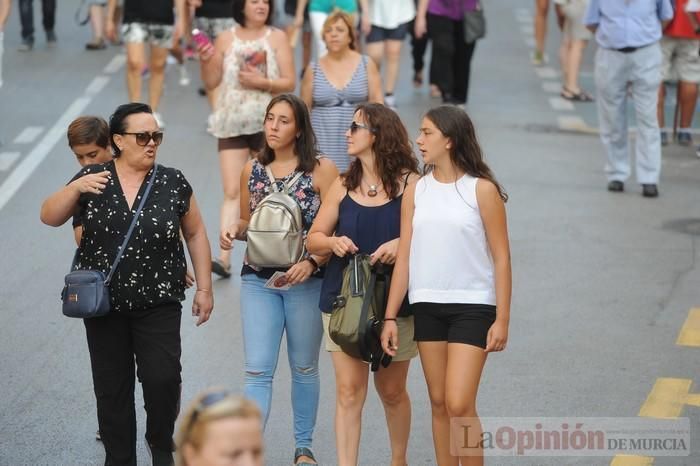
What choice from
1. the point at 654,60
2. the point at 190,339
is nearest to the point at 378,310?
the point at 190,339

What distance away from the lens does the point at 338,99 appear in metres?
9.41

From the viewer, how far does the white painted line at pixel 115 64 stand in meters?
19.0

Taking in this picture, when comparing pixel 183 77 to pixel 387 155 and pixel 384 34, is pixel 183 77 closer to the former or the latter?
pixel 384 34

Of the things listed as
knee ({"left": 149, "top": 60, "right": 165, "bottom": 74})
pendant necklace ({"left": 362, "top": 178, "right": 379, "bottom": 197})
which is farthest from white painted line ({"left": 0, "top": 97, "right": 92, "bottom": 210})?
pendant necklace ({"left": 362, "top": 178, "right": 379, "bottom": 197})

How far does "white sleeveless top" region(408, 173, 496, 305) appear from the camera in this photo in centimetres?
616

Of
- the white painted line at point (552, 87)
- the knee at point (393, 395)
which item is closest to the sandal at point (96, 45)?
the white painted line at point (552, 87)

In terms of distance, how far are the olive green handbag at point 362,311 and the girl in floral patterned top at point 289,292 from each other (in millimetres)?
288

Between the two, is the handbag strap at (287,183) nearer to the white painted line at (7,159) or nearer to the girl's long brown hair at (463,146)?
the girl's long brown hair at (463,146)

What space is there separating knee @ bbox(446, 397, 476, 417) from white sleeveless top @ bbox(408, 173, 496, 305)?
1.39 feet

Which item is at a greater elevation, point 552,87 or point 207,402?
point 207,402

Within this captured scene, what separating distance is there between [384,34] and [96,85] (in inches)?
158

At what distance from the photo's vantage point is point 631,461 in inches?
279

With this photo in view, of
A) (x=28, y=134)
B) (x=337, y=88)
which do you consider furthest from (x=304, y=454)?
(x=28, y=134)

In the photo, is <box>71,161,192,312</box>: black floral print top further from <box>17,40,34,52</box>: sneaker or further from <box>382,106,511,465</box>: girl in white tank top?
<box>17,40,34,52</box>: sneaker
